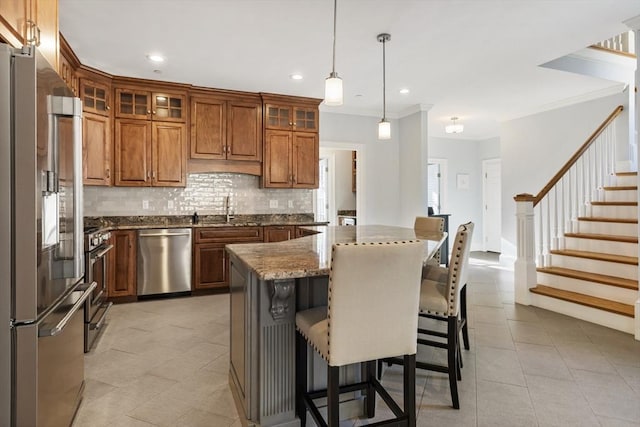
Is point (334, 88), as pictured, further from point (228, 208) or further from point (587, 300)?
point (587, 300)

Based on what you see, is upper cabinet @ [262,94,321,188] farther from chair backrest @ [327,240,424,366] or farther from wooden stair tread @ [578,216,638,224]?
chair backrest @ [327,240,424,366]

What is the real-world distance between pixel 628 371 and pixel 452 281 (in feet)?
4.99

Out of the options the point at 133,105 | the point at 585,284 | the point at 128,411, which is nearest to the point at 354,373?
the point at 128,411

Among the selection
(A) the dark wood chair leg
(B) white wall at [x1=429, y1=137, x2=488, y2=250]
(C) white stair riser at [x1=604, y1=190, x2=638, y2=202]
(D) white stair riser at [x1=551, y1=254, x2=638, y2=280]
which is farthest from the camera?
(B) white wall at [x1=429, y1=137, x2=488, y2=250]

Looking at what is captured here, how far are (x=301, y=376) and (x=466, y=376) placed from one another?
127cm

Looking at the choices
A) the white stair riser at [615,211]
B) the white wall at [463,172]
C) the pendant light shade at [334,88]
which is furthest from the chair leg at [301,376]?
the white wall at [463,172]

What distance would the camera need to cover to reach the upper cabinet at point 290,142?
5023 mm

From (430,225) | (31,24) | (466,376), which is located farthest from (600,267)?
(31,24)

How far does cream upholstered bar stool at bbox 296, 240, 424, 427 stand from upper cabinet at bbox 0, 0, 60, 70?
5.69 ft

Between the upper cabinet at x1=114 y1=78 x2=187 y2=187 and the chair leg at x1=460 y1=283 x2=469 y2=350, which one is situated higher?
the upper cabinet at x1=114 y1=78 x2=187 y2=187

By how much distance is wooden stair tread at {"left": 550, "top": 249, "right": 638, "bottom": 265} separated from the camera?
3596 mm

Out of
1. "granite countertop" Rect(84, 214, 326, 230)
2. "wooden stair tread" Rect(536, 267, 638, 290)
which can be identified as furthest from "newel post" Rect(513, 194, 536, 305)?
"granite countertop" Rect(84, 214, 326, 230)

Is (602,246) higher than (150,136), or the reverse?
(150,136)

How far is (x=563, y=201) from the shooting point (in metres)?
4.52
